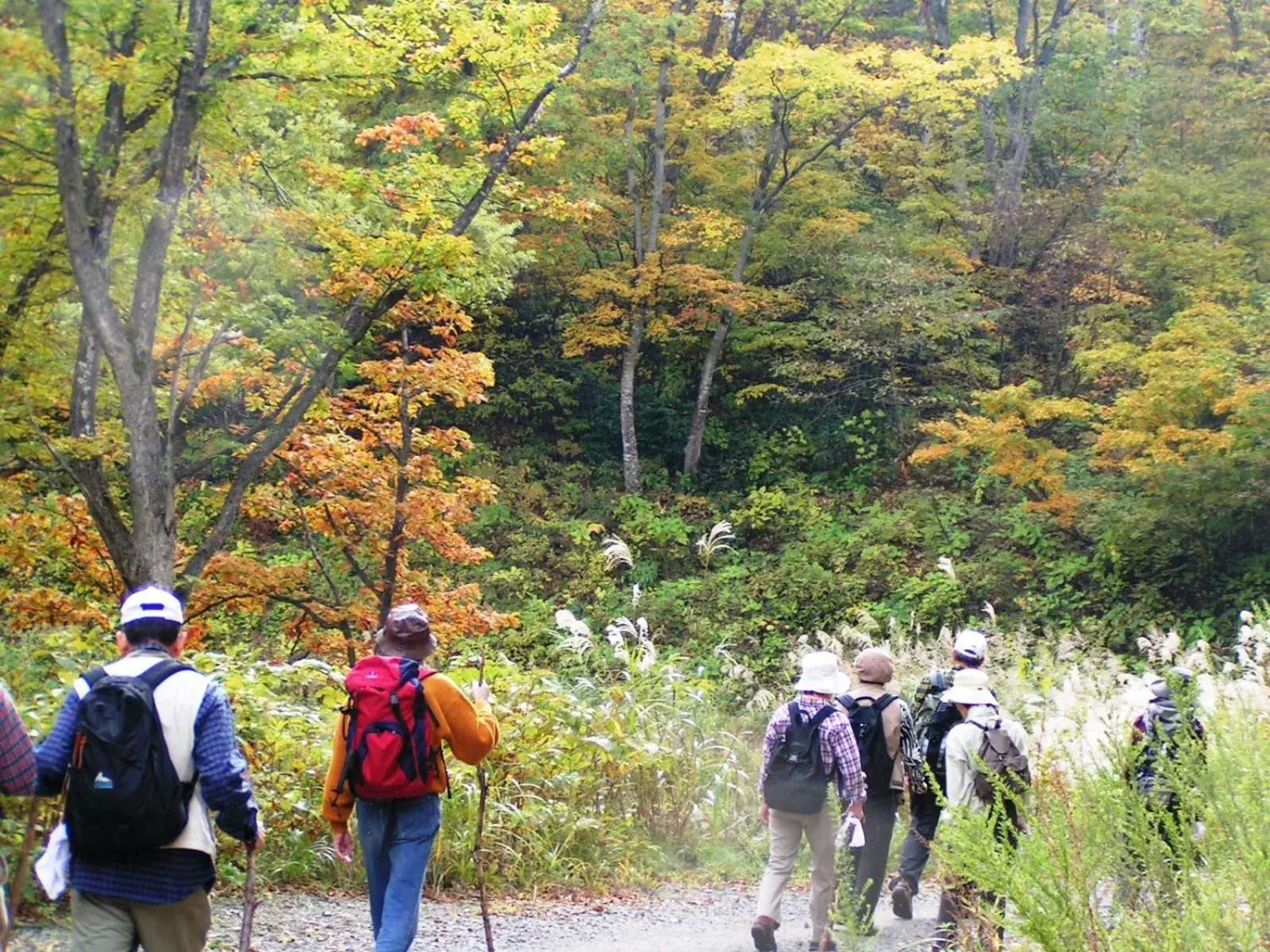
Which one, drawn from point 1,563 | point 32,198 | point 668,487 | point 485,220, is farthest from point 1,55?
point 668,487

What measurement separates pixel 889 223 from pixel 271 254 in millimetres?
15571

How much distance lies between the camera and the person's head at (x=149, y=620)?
3828 millimetres

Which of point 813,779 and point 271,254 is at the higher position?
point 271,254

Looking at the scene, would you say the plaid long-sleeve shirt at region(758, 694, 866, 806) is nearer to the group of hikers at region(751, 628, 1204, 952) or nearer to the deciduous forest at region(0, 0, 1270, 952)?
the group of hikers at region(751, 628, 1204, 952)

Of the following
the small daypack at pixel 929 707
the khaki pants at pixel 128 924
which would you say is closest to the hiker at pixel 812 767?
the small daypack at pixel 929 707

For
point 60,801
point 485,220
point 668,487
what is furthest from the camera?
point 668,487

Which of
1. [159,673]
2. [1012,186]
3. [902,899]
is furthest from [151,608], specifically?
[1012,186]

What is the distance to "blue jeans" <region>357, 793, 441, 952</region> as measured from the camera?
188 inches

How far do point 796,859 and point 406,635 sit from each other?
3007 millimetres

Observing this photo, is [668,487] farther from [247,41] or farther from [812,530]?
[247,41]

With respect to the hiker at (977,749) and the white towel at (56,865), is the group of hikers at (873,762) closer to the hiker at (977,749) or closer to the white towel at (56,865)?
the hiker at (977,749)

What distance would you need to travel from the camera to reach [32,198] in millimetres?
8273

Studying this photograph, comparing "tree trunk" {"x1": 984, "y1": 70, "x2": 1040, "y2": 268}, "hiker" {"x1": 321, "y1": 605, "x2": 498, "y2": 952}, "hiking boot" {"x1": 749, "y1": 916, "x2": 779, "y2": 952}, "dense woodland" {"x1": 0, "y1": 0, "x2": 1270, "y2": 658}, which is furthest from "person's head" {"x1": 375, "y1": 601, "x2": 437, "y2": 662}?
"tree trunk" {"x1": 984, "y1": 70, "x2": 1040, "y2": 268}

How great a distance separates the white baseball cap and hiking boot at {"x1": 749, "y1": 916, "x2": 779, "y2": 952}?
157 inches
